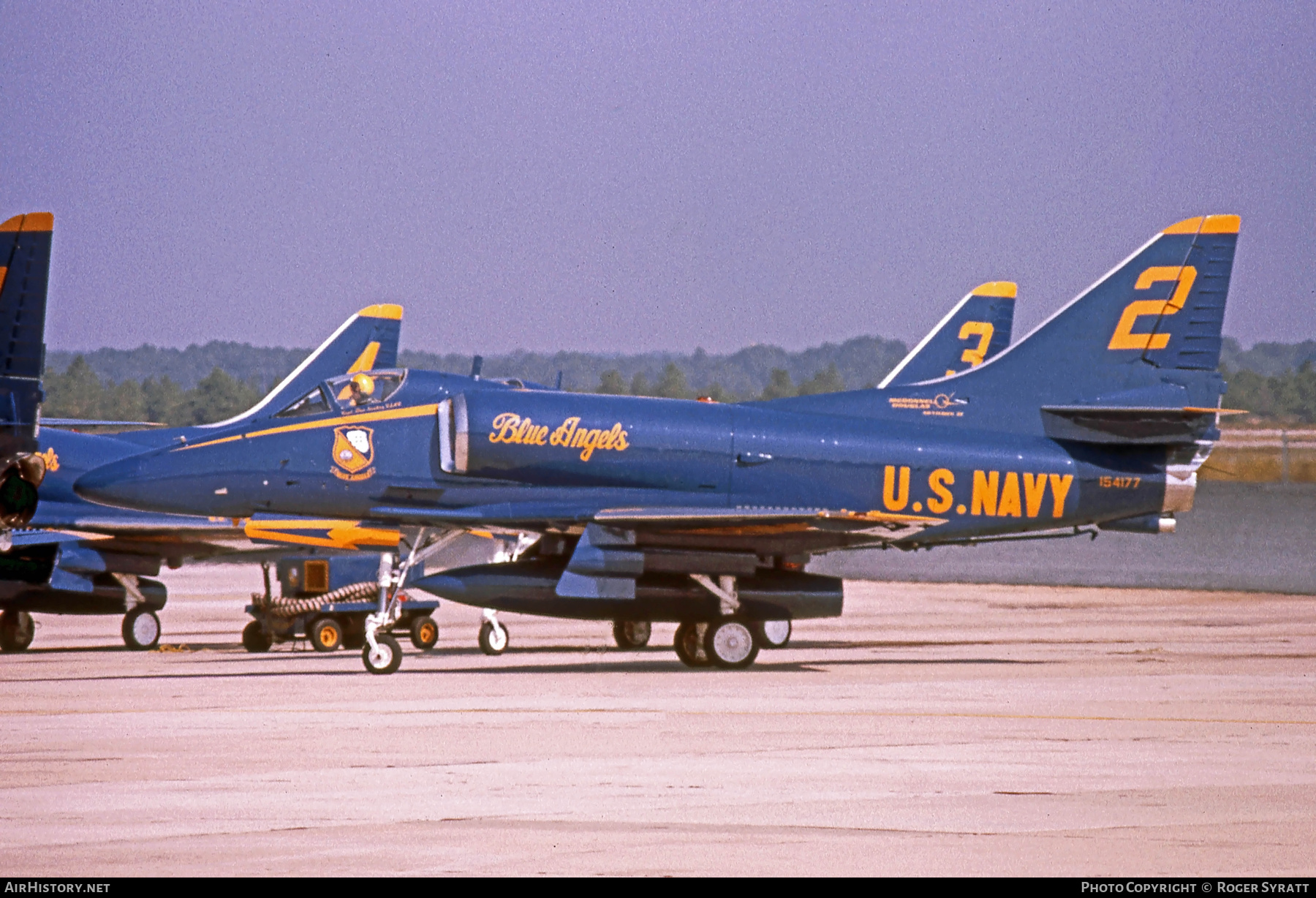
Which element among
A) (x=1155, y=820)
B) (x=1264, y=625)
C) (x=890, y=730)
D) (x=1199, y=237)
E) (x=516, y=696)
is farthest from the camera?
(x=1264, y=625)

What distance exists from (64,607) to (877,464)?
11.8 metres

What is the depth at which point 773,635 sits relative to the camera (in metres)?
24.8

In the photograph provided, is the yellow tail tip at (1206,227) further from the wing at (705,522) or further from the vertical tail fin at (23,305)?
the vertical tail fin at (23,305)

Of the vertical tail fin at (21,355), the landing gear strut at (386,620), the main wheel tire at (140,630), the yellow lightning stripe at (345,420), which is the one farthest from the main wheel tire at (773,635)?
the vertical tail fin at (21,355)

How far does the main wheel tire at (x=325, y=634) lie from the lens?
24828 mm

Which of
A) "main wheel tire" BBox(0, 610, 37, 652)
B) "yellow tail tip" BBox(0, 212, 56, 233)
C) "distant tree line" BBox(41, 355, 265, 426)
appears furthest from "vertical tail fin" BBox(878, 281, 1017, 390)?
"distant tree line" BBox(41, 355, 265, 426)

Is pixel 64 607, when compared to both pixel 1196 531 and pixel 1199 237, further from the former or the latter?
pixel 1196 531

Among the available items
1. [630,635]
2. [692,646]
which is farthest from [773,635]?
[692,646]

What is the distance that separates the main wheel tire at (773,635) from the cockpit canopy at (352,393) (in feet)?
20.4

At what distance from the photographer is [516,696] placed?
56.2 feet

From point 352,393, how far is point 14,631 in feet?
25.4

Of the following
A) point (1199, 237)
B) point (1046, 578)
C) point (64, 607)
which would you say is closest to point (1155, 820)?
point (1199, 237)

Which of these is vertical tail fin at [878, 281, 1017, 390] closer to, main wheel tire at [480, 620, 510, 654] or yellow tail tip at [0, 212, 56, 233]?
main wheel tire at [480, 620, 510, 654]

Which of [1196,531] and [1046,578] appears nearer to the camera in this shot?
[1196,531]
